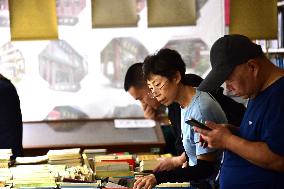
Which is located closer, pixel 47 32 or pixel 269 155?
pixel 269 155

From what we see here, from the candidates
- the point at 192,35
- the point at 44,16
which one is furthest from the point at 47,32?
the point at 192,35

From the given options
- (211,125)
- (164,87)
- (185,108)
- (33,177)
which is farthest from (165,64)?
(33,177)

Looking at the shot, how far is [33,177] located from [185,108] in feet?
2.73

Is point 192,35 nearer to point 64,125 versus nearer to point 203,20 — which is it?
point 203,20

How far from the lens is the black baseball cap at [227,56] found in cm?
186

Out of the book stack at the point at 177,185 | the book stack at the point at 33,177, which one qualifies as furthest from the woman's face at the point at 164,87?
the book stack at the point at 33,177

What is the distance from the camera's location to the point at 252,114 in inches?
75.7

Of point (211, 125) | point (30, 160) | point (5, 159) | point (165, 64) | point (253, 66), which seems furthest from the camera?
point (30, 160)

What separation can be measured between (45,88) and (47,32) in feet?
3.05

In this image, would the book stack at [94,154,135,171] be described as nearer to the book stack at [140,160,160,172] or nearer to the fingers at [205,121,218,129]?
the book stack at [140,160,160,172]

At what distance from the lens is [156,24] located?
158 inches

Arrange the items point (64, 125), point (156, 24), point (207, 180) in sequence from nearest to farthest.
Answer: point (207, 180) → point (156, 24) → point (64, 125)

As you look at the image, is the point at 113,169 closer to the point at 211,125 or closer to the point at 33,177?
the point at 33,177

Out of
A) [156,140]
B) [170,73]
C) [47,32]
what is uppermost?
[47,32]
